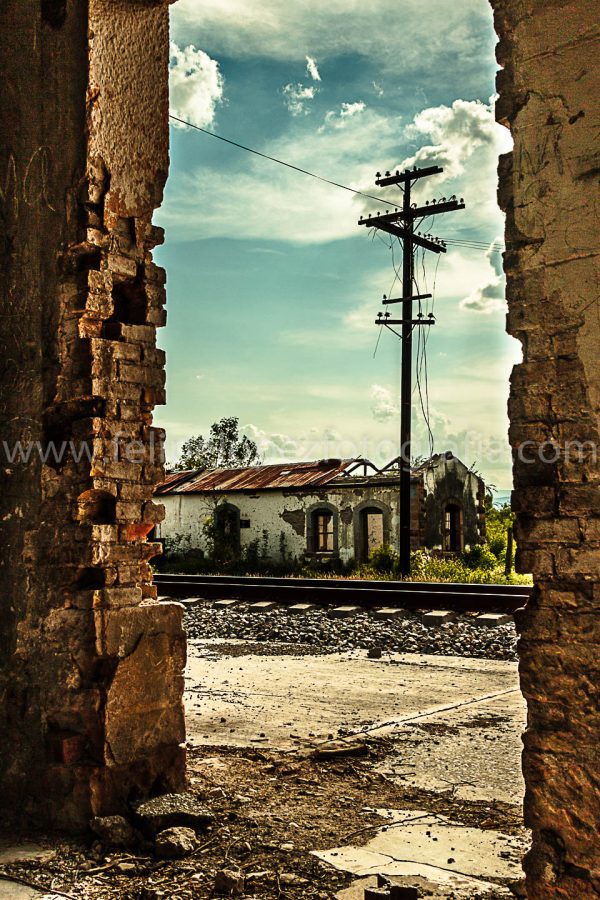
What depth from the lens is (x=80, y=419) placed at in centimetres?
496

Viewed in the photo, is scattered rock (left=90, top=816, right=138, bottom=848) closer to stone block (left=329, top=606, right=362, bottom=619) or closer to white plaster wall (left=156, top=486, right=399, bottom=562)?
stone block (left=329, top=606, right=362, bottom=619)

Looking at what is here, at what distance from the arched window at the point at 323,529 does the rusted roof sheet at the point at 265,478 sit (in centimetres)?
83

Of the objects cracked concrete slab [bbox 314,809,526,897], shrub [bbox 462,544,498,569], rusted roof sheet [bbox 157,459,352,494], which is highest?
rusted roof sheet [bbox 157,459,352,494]

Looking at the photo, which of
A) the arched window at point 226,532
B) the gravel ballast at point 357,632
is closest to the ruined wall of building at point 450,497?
the arched window at point 226,532

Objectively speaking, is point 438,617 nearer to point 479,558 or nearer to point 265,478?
point 479,558

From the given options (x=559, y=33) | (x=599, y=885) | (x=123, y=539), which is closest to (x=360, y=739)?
(x=123, y=539)

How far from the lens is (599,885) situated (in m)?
2.91

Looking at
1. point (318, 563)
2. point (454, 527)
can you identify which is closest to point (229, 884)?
point (318, 563)

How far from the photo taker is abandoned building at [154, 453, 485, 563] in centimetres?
2431

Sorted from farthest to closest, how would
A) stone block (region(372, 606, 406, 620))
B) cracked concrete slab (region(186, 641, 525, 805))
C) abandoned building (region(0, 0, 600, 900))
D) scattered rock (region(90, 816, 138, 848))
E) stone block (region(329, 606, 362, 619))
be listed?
stone block (region(329, 606, 362, 619)) < stone block (region(372, 606, 406, 620)) < cracked concrete slab (region(186, 641, 525, 805)) < abandoned building (region(0, 0, 600, 900)) < scattered rock (region(90, 816, 138, 848))

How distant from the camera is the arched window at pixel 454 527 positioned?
26.5 metres

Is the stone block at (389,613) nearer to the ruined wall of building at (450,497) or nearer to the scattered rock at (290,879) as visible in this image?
the scattered rock at (290,879)

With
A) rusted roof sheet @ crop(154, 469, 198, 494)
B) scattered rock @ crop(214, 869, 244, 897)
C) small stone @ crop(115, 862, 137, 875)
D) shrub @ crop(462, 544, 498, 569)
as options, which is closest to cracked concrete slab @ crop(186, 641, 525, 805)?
scattered rock @ crop(214, 869, 244, 897)

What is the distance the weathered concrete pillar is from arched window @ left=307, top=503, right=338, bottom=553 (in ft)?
64.8
